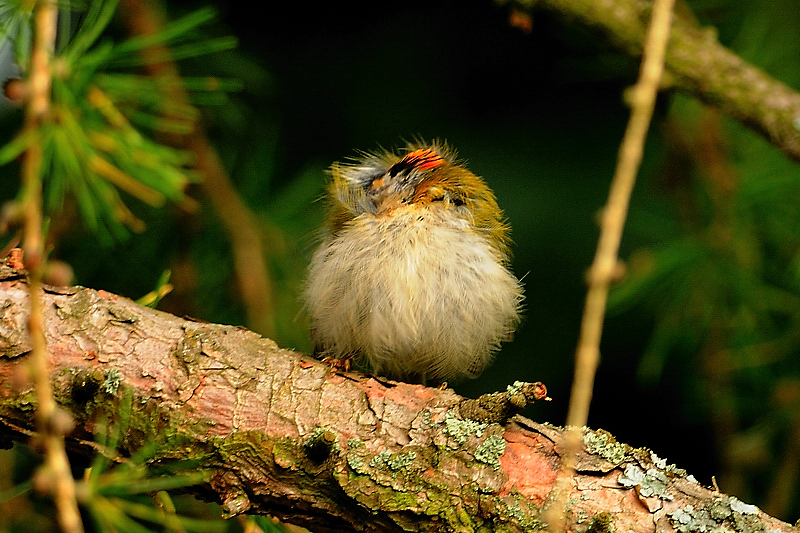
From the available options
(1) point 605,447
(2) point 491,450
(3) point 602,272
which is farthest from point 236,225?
(3) point 602,272

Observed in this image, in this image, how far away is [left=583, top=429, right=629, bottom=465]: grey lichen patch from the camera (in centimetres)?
168

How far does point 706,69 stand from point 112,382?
5.86 ft

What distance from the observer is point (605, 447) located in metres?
1.69

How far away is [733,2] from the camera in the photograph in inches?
124

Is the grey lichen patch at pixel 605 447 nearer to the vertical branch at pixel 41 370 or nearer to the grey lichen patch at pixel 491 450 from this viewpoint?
the grey lichen patch at pixel 491 450

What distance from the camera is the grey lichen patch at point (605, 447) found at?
1678 mm

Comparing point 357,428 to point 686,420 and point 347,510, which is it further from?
point 686,420

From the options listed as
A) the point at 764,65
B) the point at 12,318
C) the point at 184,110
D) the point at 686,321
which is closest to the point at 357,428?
the point at 12,318

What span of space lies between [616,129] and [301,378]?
2.29m

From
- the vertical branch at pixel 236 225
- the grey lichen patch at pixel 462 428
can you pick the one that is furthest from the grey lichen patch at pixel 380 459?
the vertical branch at pixel 236 225

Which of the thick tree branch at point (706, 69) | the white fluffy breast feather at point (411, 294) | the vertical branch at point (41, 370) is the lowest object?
the vertical branch at point (41, 370)

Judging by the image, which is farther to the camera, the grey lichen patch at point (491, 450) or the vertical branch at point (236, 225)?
the vertical branch at point (236, 225)

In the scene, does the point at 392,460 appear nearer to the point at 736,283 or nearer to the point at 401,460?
the point at 401,460

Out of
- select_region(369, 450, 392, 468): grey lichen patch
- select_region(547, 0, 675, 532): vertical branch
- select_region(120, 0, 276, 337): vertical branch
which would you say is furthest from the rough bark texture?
select_region(120, 0, 276, 337): vertical branch
